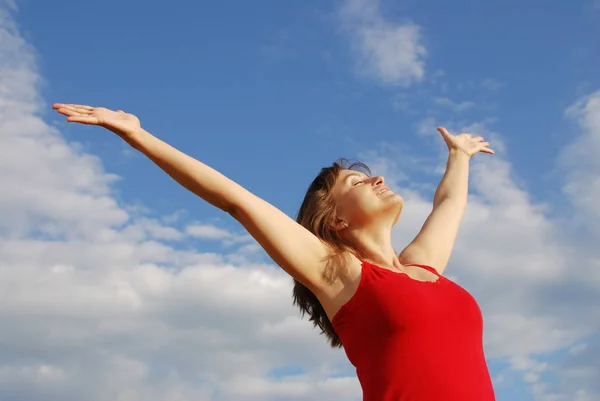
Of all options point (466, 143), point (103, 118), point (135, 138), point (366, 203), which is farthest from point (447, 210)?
point (103, 118)

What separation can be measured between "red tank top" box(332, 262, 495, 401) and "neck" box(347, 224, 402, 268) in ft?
1.23

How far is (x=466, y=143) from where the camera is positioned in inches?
282

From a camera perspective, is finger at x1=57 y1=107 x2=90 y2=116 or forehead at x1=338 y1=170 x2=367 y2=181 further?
forehead at x1=338 y1=170 x2=367 y2=181

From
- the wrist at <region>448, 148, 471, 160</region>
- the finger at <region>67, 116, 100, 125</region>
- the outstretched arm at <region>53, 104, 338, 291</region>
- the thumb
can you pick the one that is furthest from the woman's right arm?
the thumb

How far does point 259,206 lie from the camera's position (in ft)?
14.2

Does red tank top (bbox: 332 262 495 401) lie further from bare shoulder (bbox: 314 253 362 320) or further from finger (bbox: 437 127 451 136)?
finger (bbox: 437 127 451 136)

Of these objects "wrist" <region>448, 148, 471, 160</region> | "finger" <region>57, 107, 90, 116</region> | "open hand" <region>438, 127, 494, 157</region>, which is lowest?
"finger" <region>57, 107, 90, 116</region>

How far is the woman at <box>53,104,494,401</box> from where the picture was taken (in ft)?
13.7

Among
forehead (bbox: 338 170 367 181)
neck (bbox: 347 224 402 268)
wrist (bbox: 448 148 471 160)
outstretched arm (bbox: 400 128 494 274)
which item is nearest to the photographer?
neck (bbox: 347 224 402 268)

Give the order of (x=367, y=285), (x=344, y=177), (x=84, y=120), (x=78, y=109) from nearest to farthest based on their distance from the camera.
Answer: (x=84, y=120) < (x=78, y=109) < (x=367, y=285) < (x=344, y=177)

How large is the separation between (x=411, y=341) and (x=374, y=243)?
39.6 inches

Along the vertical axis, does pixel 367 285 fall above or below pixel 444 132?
below

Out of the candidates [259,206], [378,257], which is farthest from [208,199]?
[378,257]

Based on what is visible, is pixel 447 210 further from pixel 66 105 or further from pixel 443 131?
pixel 66 105
